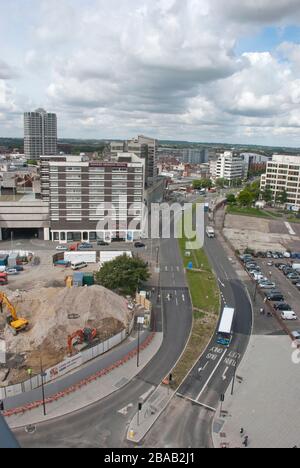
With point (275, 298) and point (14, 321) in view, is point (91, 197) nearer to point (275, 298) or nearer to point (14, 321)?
point (14, 321)

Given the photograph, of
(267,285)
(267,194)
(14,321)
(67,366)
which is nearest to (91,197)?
(267,285)

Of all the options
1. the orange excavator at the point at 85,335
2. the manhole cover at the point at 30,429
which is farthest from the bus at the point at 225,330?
the manhole cover at the point at 30,429

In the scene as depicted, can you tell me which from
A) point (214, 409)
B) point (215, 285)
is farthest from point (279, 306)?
point (214, 409)

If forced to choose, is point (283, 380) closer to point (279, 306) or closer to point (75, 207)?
point (279, 306)

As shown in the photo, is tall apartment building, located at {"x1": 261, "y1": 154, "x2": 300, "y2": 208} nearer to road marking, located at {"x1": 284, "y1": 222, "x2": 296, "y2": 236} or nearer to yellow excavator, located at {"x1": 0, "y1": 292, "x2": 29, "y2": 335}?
road marking, located at {"x1": 284, "y1": 222, "x2": 296, "y2": 236}

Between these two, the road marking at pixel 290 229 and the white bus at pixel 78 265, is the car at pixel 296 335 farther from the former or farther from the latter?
the road marking at pixel 290 229
